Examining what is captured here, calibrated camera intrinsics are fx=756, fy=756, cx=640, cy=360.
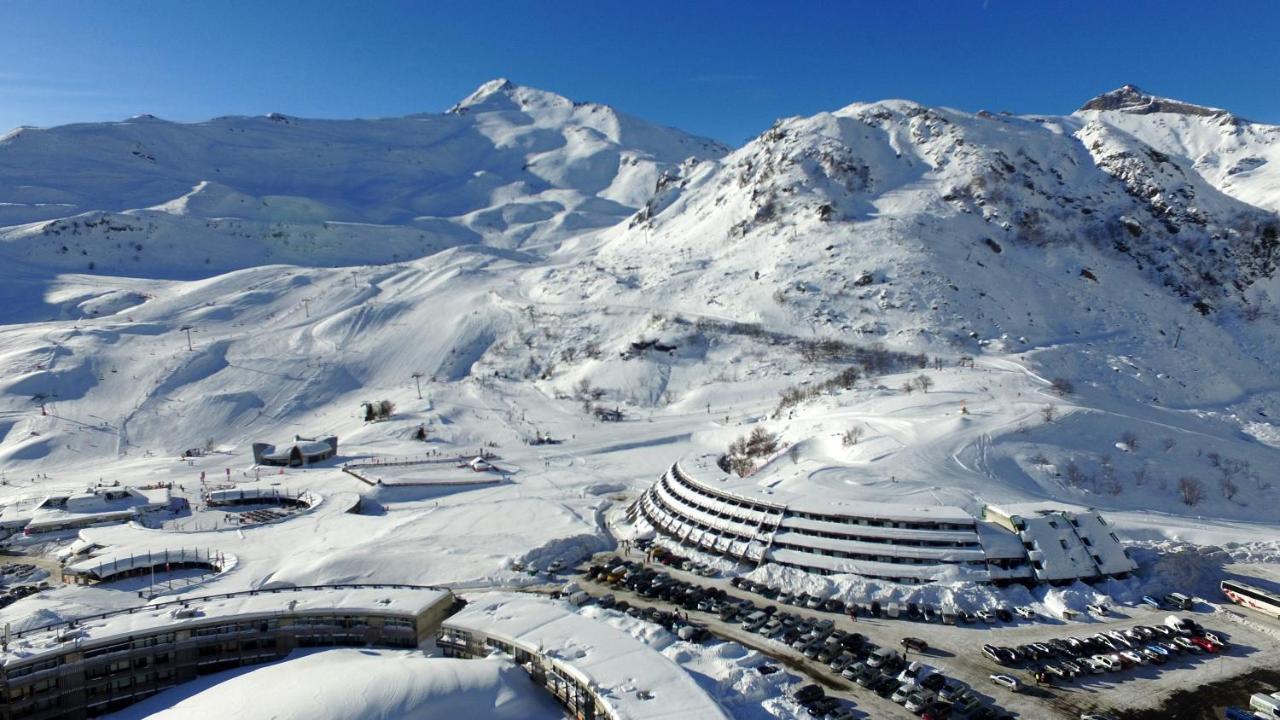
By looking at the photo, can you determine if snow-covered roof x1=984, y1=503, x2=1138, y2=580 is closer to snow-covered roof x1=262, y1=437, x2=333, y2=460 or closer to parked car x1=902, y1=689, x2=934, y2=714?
parked car x1=902, y1=689, x2=934, y2=714

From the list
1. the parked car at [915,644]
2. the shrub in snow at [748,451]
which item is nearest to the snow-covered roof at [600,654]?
the parked car at [915,644]

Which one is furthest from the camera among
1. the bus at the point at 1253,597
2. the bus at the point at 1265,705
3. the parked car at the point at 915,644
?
the bus at the point at 1253,597

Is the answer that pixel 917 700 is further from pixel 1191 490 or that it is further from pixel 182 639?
pixel 1191 490

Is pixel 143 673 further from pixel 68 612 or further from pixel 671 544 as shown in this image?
pixel 671 544

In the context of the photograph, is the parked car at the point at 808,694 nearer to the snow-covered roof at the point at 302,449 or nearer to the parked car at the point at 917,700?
the parked car at the point at 917,700

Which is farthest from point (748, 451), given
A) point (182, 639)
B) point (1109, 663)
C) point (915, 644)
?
point (182, 639)

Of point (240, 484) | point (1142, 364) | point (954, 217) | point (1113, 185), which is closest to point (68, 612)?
point (240, 484)
